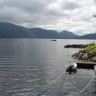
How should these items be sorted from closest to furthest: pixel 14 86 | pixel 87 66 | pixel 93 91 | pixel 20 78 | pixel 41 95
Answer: pixel 41 95, pixel 93 91, pixel 14 86, pixel 20 78, pixel 87 66

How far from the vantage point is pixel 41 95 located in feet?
137

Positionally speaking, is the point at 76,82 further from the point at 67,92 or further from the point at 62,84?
the point at 67,92

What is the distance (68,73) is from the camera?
211ft

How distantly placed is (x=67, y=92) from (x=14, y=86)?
1123cm

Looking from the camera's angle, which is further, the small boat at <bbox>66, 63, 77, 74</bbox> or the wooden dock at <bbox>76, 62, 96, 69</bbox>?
the small boat at <bbox>66, 63, 77, 74</bbox>

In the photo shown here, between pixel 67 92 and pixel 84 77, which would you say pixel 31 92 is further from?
pixel 84 77

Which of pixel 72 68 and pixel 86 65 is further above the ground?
pixel 86 65

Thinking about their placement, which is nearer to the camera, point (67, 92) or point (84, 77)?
point (67, 92)

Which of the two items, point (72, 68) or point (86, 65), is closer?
point (86, 65)

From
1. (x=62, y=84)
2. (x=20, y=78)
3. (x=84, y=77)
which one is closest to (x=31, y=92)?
(x=62, y=84)

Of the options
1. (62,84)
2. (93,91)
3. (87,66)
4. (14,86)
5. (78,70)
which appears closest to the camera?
(93,91)

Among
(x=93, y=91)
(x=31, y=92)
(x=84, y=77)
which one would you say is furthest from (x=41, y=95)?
(x=84, y=77)

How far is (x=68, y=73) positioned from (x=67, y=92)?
20229 millimetres

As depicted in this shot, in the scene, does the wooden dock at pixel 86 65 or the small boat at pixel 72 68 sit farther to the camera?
the small boat at pixel 72 68
